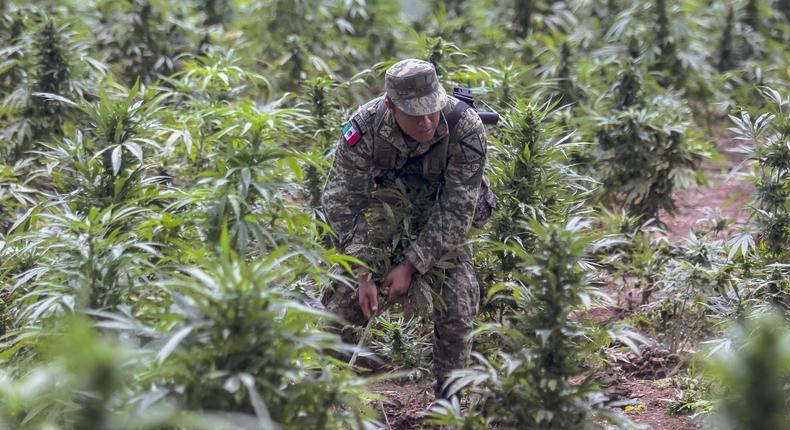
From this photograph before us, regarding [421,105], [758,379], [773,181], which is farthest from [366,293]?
[773,181]

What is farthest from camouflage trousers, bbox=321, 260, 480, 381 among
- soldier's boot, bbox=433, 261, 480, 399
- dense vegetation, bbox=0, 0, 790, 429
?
dense vegetation, bbox=0, 0, 790, 429

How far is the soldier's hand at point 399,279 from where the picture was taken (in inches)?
149

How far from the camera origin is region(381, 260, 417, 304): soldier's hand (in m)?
3.77

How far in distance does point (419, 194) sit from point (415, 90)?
→ 541 millimetres

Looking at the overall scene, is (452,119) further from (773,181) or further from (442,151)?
(773,181)

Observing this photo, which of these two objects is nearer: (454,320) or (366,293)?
(366,293)

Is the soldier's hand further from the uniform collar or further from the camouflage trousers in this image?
the uniform collar

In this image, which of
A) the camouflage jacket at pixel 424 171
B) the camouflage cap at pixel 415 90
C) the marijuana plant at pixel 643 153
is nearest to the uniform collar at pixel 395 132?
the camouflage jacket at pixel 424 171

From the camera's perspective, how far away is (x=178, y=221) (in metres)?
3.29

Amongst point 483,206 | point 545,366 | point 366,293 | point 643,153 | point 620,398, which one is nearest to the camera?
point 545,366

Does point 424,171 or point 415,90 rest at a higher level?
point 415,90

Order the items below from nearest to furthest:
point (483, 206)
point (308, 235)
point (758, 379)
Answer: point (758, 379), point (308, 235), point (483, 206)


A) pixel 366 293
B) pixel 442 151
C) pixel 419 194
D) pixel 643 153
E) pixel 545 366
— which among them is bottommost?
pixel 643 153

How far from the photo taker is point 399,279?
3.77 m
